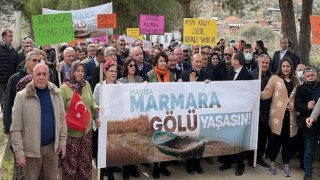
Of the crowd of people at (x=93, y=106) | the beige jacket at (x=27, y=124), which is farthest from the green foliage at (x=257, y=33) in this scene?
the beige jacket at (x=27, y=124)

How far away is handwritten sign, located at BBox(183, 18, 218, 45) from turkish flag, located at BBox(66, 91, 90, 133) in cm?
301

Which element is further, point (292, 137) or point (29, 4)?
point (29, 4)

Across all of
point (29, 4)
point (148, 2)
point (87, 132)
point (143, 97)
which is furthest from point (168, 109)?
point (29, 4)

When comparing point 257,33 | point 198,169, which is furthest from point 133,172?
point 257,33

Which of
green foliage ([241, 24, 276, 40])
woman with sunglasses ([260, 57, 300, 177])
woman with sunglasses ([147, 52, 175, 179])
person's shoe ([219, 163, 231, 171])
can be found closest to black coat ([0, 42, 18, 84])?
woman with sunglasses ([147, 52, 175, 179])

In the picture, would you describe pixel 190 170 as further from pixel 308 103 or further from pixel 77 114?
pixel 77 114

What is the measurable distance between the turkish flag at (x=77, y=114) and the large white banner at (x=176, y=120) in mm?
439

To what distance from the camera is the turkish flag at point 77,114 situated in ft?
18.2

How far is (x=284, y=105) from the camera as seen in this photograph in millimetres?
6840

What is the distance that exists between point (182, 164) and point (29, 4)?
119ft

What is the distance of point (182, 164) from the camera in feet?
24.3

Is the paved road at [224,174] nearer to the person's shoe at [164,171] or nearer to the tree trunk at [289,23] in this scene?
the person's shoe at [164,171]

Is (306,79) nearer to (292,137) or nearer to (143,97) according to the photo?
(292,137)

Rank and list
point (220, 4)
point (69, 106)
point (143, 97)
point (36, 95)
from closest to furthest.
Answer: point (36, 95), point (69, 106), point (143, 97), point (220, 4)
